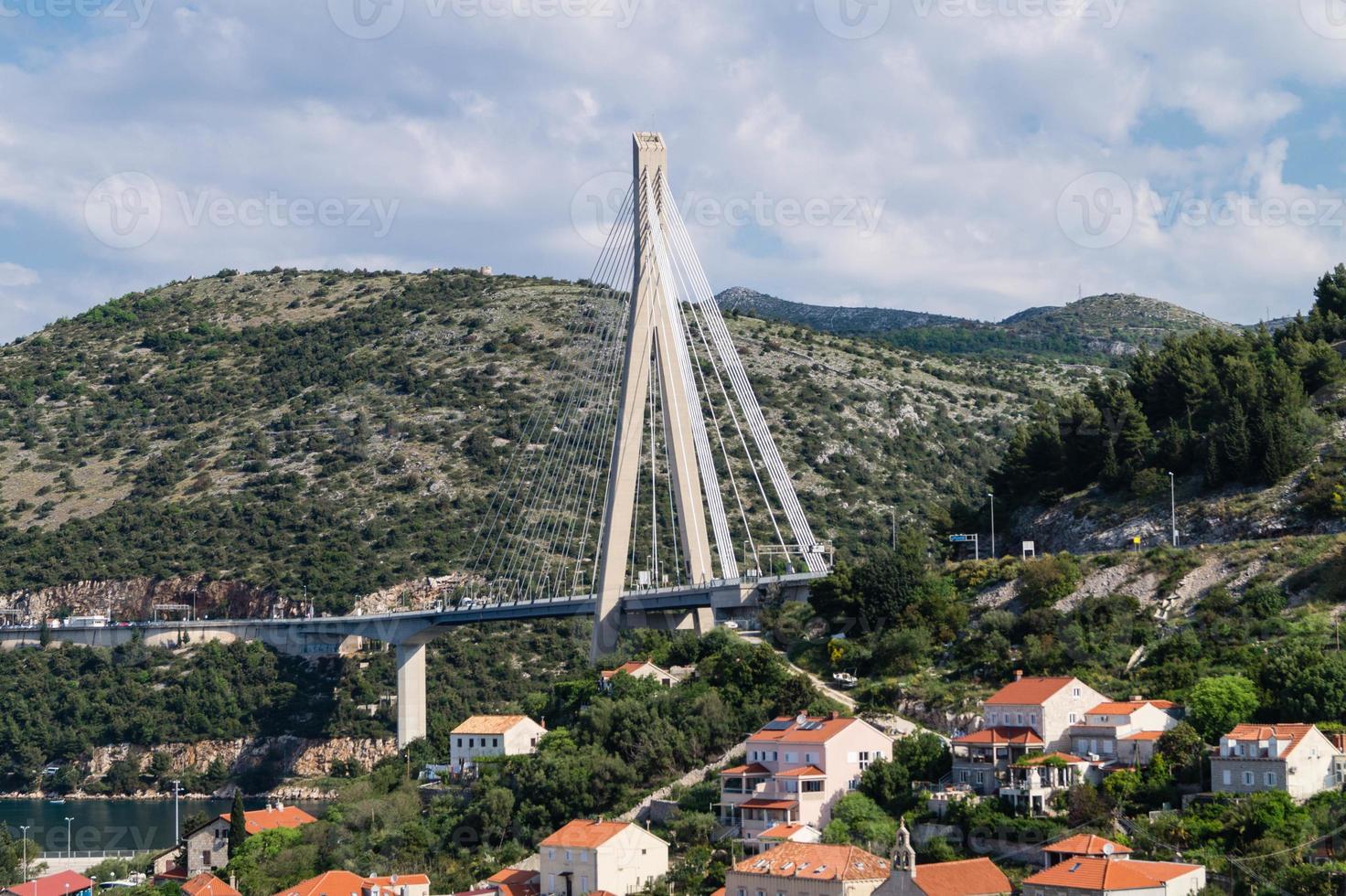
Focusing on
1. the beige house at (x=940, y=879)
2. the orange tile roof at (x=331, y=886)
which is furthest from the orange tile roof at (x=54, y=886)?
the beige house at (x=940, y=879)

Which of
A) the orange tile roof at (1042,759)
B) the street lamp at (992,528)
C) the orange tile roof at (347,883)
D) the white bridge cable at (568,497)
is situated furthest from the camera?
the white bridge cable at (568,497)

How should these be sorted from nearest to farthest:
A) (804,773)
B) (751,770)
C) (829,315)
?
(804,773)
(751,770)
(829,315)

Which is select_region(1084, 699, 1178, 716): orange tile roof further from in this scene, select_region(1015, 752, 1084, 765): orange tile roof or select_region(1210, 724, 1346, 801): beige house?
select_region(1210, 724, 1346, 801): beige house

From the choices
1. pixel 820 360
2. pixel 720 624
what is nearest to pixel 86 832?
pixel 720 624

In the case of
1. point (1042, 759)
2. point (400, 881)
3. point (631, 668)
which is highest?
point (631, 668)

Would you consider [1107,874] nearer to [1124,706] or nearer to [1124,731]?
[1124,731]

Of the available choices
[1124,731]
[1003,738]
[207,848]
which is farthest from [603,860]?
[207,848]

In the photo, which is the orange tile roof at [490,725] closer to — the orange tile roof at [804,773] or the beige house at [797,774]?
the beige house at [797,774]

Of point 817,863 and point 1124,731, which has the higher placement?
point 1124,731

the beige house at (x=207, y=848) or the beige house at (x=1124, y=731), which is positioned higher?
the beige house at (x=1124, y=731)
